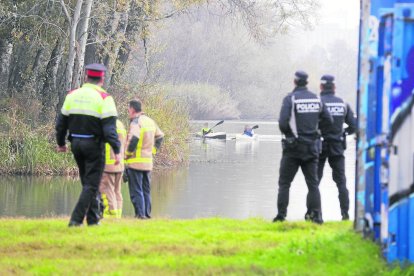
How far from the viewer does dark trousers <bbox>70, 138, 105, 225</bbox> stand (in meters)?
11.7

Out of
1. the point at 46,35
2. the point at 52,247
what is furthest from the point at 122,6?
the point at 52,247

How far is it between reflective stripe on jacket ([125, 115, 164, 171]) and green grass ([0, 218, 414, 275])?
2934 millimetres

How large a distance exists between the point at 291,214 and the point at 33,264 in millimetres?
13034

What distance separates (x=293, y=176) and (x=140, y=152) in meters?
3.27

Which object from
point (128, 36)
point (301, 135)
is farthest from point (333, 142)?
point (128, 36)

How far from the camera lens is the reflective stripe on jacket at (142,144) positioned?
15.1 metres

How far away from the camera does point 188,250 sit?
9898mm

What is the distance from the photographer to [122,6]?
3216cm

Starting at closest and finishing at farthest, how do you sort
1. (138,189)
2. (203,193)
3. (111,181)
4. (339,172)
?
(339,172), (111,181), (138,189), (203,193)

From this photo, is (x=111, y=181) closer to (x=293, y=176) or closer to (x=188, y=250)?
(x=293, y=176)

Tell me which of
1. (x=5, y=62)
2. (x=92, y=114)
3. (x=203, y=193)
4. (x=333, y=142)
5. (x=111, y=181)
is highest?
(x=5, y=62)

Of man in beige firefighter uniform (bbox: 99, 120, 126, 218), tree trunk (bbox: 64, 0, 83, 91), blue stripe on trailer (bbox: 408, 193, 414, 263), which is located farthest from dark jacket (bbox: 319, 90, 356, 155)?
tree trunk (bbox: 64, 0, 83, 91)

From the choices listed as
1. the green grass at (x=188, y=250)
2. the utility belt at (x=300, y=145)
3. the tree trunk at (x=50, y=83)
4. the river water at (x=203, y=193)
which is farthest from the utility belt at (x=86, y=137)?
the tree trunk at (x=50, y=83)

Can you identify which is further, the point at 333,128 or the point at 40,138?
the point at 40,138
